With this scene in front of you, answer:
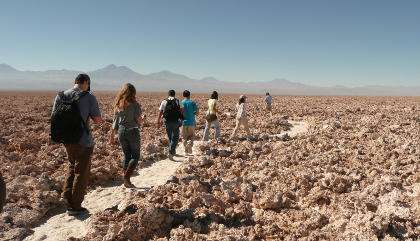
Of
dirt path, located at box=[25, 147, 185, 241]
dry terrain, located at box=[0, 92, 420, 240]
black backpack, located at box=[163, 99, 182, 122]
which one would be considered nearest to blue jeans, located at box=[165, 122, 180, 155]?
black backpack, located at box=[163, 99, 182, 122]

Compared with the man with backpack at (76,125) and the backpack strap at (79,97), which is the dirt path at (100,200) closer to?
the man with backpack at (76,125)

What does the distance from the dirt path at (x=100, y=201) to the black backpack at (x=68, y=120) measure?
3.97 feet

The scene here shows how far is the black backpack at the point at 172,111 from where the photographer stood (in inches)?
449

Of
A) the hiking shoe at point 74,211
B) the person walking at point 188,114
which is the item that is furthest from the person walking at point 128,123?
the person walking at point 188,114

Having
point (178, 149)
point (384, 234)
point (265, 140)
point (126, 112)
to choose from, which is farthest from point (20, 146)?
point (384, 234)

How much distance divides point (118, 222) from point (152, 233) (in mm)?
468

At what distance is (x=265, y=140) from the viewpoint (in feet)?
44.5

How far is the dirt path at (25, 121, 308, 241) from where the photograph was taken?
6.43 metres

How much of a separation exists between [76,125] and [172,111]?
4.75 m

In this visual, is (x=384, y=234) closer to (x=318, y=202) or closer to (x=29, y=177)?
(x=318, y=202)

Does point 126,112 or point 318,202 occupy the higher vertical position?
point 126,112

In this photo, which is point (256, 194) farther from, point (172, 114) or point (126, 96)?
point (172, 114)

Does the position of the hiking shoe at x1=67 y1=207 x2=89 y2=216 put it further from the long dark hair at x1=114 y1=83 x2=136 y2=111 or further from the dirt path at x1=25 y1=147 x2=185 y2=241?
the long dark hair at x1=114 y1=83 x2=136 y2=111

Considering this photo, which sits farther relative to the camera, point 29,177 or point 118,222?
point 29,177
